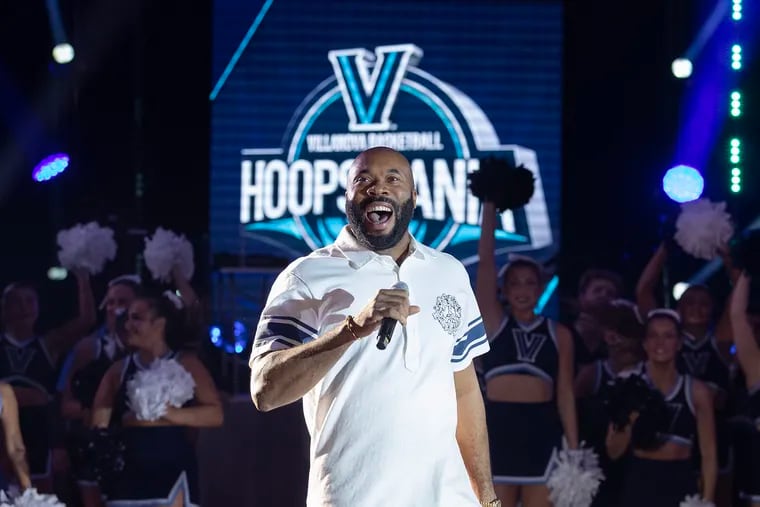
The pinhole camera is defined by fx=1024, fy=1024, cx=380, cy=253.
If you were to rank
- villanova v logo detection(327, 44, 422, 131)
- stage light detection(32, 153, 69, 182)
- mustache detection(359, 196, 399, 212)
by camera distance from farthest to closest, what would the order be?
1. villanova v logo detection(327, 44, 422, 131)
2. stage light detection(32, 153, 69, 182)
3. mustache detection(359, 196, 399, 212)

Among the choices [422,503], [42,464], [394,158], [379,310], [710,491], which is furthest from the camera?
[42,464]

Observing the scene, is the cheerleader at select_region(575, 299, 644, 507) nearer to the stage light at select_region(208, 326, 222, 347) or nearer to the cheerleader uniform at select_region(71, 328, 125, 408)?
the stage light at select_region(208, 326, 222, 347)

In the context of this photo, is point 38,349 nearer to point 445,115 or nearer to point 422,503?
point 445,115

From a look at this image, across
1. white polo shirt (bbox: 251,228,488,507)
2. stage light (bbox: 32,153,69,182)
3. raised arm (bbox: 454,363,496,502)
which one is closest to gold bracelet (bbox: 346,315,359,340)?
white polo shirt (bbox: 251,228,488,507)

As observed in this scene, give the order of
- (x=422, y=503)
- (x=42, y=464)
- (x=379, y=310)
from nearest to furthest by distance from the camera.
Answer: (x=379, y=310), (x=422, y=503), (x=42, y=464)

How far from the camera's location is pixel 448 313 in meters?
2.34

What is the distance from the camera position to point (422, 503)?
2.17m

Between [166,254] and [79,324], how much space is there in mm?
683

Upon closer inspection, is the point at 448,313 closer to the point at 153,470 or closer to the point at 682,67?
the point at 153,470

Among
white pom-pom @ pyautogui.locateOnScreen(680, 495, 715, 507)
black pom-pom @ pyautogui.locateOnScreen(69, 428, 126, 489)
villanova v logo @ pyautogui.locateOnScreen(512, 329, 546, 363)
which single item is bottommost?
white pom-pom @ pyautogui.locateOnScreen(680, 495, 715, 507)

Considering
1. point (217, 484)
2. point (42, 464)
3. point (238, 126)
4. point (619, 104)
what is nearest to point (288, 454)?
point (217, 484)

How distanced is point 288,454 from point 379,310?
386 centimetres

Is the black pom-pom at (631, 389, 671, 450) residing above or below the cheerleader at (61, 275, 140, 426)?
below

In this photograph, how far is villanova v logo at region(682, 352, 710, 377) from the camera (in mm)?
5488
